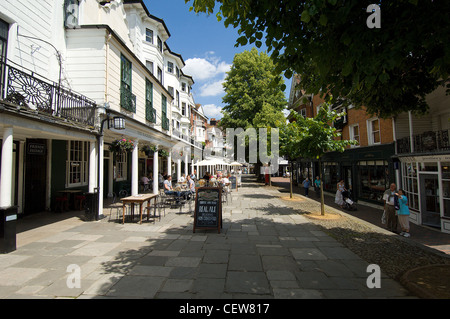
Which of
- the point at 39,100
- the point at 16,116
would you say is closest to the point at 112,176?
the point at 39,100

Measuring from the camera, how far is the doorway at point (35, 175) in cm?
948

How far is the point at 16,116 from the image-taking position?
19.3ft

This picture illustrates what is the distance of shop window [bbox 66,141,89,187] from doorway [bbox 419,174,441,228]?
16126 mm

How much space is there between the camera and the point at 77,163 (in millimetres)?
11977

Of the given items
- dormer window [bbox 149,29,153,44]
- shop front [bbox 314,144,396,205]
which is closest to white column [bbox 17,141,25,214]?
dormer window [bbox 149,29,153,44]

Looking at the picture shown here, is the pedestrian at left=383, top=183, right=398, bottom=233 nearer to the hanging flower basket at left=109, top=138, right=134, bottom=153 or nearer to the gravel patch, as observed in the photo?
the gravel patch

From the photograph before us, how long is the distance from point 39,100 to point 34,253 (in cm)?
439

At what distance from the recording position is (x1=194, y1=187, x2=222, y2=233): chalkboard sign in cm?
750

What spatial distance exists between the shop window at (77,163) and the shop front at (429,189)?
15917 millimetres

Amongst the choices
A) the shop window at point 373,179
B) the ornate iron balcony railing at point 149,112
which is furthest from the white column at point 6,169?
the shop window at point 373,179

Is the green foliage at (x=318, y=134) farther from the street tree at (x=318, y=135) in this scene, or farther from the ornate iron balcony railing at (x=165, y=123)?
the ornate iron balcony railing at (x=165, y=123)

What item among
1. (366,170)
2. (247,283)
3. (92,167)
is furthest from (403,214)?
(92,167)

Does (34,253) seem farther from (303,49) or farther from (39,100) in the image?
(303,49)

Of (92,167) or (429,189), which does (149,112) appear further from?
(429,189)
